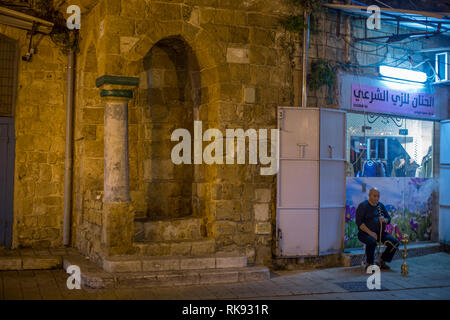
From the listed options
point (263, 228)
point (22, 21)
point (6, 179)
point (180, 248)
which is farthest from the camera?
point (6, 179)

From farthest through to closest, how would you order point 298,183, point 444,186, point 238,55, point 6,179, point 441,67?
point 444,186 < point 441,67 < point 6,179 < point 298,183 < point 238,55

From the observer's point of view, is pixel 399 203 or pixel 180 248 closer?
pixel 180 248

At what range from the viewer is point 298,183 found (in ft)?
28.7

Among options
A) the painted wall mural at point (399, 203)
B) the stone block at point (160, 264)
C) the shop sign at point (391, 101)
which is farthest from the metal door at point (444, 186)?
the stone block at point (160, 264)

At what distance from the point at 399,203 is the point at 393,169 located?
705 mm

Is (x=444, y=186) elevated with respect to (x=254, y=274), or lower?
elevated

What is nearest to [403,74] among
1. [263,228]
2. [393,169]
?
[393,169]

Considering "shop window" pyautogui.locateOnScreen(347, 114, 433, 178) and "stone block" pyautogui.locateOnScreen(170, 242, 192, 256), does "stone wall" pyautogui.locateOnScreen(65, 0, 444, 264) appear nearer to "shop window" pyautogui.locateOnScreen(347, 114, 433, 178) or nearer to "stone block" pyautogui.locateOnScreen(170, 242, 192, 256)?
"stone block" pyautogui.locateOnScreen(170, 242, 192, 256)

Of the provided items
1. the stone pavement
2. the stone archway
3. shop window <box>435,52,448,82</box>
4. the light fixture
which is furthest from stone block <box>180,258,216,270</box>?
shop window <box>435,52,448,82</box>

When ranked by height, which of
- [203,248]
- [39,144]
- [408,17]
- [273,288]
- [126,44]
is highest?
[408,17]

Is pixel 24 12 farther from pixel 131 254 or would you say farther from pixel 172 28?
pixel 131 254

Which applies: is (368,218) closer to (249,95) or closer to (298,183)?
(298,183)

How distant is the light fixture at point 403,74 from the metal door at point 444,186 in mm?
1208

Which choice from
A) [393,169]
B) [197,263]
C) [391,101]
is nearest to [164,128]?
[197,263]
